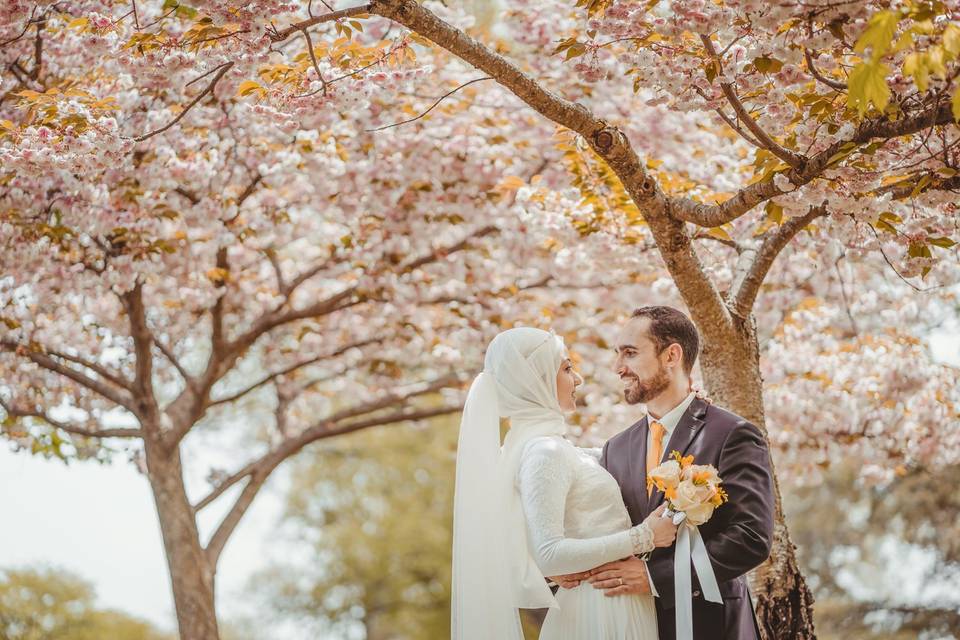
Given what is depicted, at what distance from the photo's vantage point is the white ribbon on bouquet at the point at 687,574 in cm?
301

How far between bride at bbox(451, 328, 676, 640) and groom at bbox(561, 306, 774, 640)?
0.32 feet

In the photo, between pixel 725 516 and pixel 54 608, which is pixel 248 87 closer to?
pixel 725 516

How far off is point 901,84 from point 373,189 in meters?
4.68

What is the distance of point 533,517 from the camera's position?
3.13 metres

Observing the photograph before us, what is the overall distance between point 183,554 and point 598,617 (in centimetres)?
462

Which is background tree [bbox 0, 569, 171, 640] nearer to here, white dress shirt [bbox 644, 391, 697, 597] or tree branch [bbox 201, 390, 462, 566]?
tree branch [bbox 201, 390, 462, 566]

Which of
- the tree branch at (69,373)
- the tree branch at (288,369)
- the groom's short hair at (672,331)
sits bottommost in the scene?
the groom's short hair at (672,331)

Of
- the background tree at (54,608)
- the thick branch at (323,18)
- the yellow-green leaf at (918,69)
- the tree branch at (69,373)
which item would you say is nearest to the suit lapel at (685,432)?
the yellow-green leaf at (918,69)

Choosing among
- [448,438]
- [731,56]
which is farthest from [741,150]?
[448,438]

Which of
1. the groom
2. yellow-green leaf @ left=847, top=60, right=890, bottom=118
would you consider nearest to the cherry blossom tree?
yellow-green leaf @ left=847, top=60, right=890, bottom=118

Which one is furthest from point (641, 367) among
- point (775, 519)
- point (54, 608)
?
point (54, 608)

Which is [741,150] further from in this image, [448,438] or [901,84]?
[448,438]

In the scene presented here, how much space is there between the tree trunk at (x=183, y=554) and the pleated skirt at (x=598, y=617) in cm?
432

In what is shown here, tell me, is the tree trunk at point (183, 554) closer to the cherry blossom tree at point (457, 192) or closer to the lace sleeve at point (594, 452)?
the cherry blossom tree at point (457, 192)
